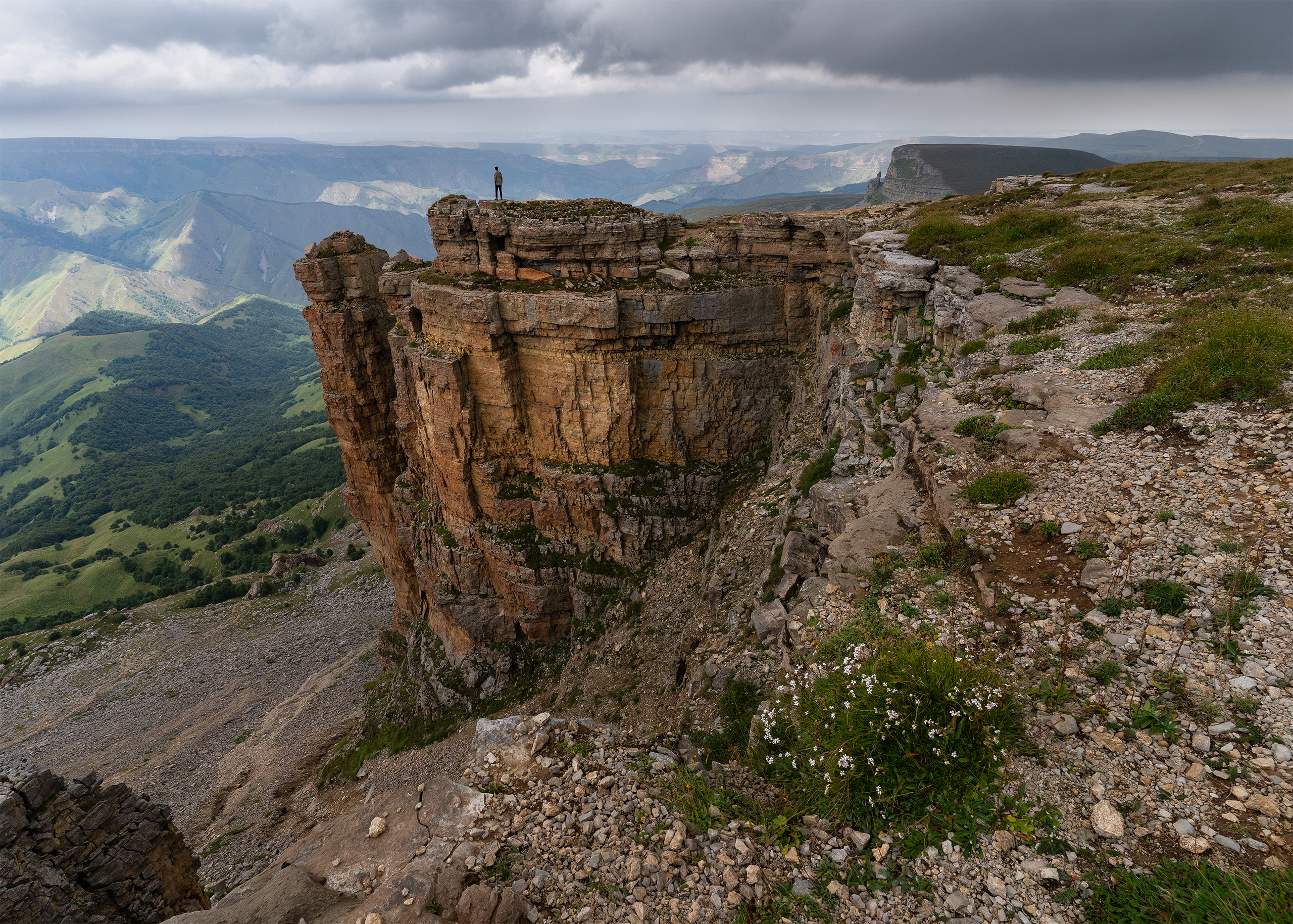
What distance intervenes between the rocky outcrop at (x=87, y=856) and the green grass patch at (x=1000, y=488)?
29.1 m

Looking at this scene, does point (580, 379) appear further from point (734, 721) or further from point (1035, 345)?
point (734, 721)

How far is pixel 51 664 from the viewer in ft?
208

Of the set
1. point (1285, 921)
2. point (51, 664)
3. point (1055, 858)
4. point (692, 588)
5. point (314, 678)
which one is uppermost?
point (1285, 921)

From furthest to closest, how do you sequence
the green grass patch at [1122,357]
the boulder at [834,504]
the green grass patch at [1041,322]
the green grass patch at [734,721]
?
the green grass patch at [1041,322] → the boulder at [834,504] → the green grass patch at [1122,357] → the green grass patch at [734,721]

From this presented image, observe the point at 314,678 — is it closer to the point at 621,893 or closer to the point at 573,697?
the point at 573,697

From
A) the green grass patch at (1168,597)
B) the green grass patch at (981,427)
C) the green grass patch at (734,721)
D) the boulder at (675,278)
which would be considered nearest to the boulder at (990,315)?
the green grass patch at (981,427)

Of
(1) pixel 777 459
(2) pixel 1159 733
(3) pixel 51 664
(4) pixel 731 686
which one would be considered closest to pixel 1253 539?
(2) pixel 1159 733

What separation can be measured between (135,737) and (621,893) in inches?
2529

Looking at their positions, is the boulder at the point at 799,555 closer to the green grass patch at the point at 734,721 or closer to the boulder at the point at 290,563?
the green grass patch at the point at 734,721

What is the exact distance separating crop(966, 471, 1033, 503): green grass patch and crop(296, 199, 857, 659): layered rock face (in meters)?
20.5

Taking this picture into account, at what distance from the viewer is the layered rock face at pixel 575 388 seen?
3083 centimetres

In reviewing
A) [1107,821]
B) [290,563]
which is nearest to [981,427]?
[1107,821]

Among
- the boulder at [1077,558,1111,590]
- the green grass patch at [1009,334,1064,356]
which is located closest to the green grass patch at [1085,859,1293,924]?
the boulder at [1077,558,1111,590]

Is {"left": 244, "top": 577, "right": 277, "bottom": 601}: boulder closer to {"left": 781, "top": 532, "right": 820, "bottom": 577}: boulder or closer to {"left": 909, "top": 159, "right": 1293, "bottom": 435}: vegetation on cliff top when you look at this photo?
{"left": 781, "top": 532, "right": 820, "bottom": 577}: boulder
